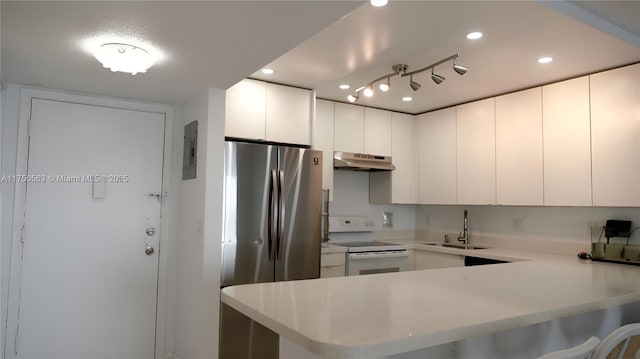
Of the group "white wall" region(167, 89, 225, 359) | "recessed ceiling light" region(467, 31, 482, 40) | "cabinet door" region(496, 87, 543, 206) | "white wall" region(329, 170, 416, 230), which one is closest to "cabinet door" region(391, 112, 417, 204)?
"white wall" region(329, 170, 416, 230)

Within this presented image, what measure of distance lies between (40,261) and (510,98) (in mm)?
3885

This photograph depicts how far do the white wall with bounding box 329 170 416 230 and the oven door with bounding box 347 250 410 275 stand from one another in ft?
2.32

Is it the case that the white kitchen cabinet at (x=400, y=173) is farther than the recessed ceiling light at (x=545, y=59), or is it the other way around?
the white kitchen cabinet at (x=400, y=173)

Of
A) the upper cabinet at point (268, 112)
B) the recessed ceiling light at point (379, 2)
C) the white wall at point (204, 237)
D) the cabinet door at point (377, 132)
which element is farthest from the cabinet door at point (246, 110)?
the recessed ceiling light at point (379, 2)

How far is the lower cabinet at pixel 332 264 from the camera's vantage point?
11.6ft

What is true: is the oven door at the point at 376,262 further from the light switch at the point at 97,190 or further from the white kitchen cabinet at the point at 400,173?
the light switch at the point at 97,190

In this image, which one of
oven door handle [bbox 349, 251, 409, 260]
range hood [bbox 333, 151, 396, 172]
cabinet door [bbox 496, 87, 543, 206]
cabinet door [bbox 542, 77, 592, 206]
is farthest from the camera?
range hood [bbox 333, 151, 396, 172]

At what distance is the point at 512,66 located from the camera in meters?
2.95

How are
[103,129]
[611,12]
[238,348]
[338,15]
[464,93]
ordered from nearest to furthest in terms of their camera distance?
1. [338,15]
2. [611,12]
3. [238,348]
4. [103,129]
5. [464,93]

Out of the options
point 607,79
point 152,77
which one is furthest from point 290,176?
point 607,79

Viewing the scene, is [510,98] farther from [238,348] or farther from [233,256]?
[238,348]

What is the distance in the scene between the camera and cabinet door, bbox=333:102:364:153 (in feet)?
13.2

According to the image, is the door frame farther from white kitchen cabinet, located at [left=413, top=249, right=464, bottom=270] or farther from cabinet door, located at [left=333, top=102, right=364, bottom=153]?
white kitchen cabinet, located at [left=413, top=249, right=464, bottom=270]

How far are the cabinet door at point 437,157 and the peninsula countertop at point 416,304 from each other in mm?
1861
